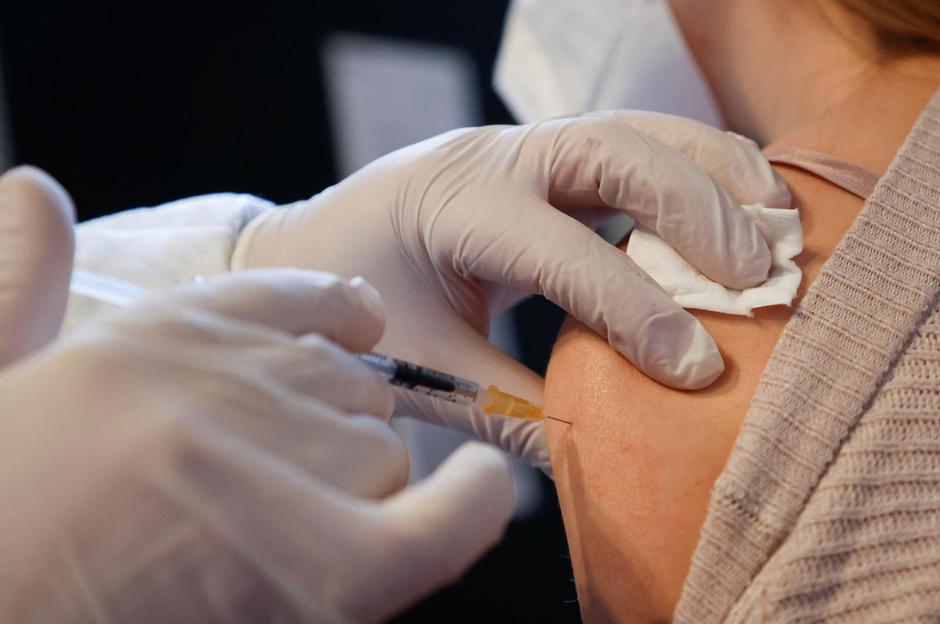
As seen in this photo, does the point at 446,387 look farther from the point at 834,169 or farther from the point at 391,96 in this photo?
the point at 391,96

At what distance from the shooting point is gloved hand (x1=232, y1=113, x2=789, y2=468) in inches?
33.5

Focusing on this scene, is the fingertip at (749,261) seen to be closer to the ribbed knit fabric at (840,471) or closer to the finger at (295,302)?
the ribbed knit fabric at (840,471)

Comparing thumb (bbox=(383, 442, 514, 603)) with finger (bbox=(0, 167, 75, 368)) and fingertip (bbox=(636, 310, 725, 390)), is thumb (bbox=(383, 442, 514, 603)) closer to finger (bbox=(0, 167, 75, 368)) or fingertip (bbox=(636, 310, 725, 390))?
fingertip (bbox=(636, 310, 725, 390))

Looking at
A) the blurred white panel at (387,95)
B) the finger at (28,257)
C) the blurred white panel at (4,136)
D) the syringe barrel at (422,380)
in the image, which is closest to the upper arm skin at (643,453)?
the syringe barrel at (422,380)

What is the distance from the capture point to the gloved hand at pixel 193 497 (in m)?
0.54

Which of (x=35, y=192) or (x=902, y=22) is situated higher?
(x=902, y=22)

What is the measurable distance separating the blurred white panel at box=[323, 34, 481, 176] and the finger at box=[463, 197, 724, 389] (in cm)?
104

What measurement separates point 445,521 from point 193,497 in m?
0.19

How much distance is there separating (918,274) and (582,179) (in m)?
0.38

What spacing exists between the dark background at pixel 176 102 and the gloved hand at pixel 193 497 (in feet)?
3.70

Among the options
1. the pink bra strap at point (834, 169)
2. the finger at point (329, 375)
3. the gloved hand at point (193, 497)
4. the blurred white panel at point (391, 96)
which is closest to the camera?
the gloved hand at point (193, 497)

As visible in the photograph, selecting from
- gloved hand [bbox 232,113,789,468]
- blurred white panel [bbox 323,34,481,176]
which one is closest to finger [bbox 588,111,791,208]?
gloved hand [bbox 232,113,789,468]

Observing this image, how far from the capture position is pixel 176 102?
1840 mm

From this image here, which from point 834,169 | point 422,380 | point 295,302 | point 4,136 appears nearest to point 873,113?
point 834,169
